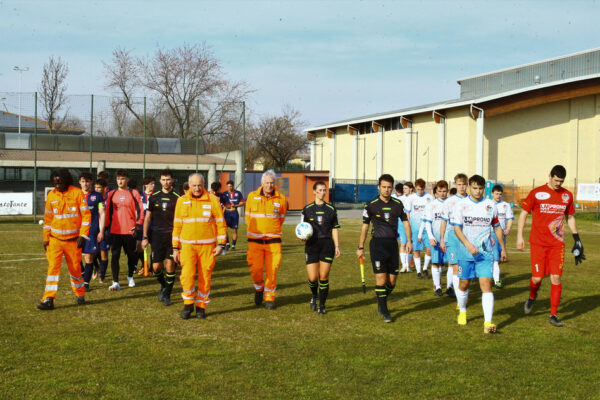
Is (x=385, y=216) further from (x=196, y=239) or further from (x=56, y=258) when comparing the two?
(x=56, y=258)

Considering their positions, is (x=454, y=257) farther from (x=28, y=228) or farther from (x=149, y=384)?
(x=28, y=228)

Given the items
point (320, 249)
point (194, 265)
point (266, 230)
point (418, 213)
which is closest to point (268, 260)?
point (266, 230)

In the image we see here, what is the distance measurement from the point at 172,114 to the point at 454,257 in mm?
26886

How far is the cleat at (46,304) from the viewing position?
29.6ft

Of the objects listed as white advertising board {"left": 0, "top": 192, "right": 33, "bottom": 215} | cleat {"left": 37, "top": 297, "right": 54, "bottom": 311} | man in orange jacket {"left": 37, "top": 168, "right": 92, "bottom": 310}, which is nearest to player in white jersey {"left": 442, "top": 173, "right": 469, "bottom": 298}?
man in orange jacket {"left": 37, "top": 168, "right": 92, "bottom": 310}

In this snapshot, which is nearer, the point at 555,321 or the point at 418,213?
the point at 555,321

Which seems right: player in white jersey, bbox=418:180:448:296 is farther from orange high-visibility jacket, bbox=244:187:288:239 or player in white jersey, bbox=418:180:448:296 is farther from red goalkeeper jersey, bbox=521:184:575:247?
orange high-visibility jacket, bbox=244:187:288:239

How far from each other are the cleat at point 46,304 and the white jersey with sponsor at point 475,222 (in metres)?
6.19

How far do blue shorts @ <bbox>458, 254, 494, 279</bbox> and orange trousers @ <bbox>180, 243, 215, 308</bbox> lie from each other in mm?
3545

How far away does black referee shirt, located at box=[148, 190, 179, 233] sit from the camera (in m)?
9.88

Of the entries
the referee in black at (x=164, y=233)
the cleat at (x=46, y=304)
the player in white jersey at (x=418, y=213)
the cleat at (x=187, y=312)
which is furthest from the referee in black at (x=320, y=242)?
the player in white jersey at (x=418, y=213)

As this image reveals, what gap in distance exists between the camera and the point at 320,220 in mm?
9266

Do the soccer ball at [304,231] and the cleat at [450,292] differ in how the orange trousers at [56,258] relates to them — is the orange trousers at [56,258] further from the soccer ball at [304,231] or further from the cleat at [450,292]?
the cleat at [450,292]

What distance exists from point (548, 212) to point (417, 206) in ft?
15.3
